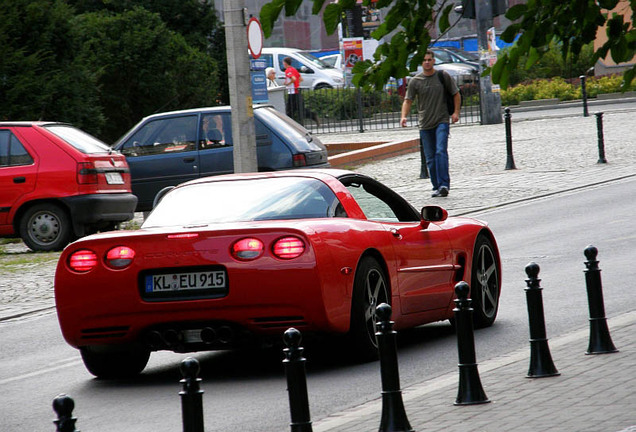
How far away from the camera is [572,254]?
13.7 meters

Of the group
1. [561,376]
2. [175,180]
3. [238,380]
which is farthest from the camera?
[175,180]

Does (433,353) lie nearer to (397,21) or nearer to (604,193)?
(397,21)

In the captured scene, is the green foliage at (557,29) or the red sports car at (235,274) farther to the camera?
the red sports car at (235,274)

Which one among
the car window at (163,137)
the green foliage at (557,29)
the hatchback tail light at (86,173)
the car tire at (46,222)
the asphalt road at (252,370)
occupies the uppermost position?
the green foliage at (557,29)

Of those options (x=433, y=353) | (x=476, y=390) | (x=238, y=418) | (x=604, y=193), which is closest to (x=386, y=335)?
(x=476, y=390)

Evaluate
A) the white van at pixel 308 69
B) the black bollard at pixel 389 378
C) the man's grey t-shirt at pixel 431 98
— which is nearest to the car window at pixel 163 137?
the man's grey t-shirt at pixel 431 98

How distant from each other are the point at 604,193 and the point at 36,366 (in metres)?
11.8

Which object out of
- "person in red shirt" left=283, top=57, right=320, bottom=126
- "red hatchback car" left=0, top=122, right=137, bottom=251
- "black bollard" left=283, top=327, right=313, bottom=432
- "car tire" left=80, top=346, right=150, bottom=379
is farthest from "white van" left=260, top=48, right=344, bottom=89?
"black bollard" left=283, top=327, right=313, bottom=432

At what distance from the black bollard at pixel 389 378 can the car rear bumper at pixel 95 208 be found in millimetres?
10899

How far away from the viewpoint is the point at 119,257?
27.2 feet

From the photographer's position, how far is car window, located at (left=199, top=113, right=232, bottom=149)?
19.8 meters

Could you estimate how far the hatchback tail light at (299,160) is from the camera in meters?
19.1

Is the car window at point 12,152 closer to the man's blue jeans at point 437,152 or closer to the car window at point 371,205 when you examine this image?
the man's blue jeans at point 437,152

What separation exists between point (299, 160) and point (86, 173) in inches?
138
